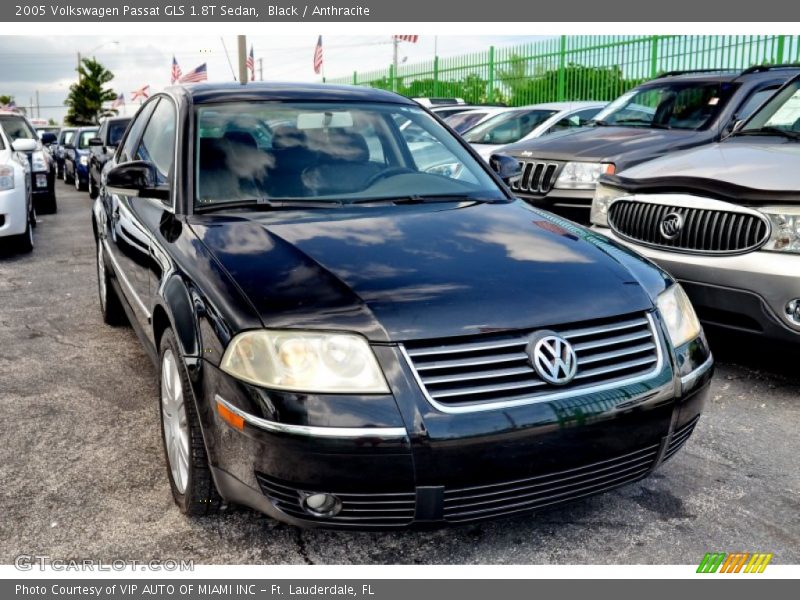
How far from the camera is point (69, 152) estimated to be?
20031 mm

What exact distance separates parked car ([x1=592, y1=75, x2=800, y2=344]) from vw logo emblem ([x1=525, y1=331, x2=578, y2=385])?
2.01 metres

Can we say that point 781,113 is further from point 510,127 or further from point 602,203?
point 510,127

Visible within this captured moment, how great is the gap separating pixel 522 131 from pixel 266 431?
8.94 metres

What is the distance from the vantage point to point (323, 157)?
3703 mm

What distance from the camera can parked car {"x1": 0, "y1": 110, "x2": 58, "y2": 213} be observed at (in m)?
12.4

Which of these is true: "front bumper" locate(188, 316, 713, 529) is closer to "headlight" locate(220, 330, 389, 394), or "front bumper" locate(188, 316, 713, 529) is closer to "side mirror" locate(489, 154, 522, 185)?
"headlight" locate(220, 330, 389, 394)

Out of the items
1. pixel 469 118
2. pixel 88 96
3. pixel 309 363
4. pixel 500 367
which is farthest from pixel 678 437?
pixel 88 96

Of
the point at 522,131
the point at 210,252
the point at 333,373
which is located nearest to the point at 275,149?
A: the point at 210,252

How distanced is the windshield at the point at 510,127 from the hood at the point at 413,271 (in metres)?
7.61

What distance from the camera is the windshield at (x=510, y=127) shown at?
1073 centimetres

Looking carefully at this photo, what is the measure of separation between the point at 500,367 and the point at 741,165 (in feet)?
8.90

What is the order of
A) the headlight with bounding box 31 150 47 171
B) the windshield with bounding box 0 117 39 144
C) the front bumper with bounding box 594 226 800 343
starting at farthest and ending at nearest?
the windshield with bounding box 0 117 39 144 < the headlight with bounding box 31 150 47 171 < the front bumper with bounding box 594 226 800 343

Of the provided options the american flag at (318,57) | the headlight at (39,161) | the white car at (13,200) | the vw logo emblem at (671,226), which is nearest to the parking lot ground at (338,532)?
the vw logo emblem at (671,226)

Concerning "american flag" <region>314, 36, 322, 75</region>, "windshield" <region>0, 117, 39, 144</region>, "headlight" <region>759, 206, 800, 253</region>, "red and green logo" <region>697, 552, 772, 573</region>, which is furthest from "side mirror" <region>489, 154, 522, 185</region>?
"american flag" <region>314, 36, 322, 75</region>
